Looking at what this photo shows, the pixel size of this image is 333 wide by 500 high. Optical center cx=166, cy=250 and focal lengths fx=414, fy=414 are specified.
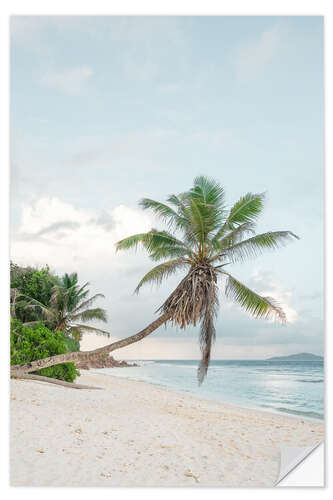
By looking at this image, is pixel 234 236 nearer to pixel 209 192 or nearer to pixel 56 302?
pixel 209 192

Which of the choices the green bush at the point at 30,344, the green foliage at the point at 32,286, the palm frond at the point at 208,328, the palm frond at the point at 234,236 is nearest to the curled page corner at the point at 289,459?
the palm frond at the point at 208,328

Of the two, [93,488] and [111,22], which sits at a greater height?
[111,22]

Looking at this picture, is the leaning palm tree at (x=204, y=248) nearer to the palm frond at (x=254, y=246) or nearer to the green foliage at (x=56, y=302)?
the palm frond at (x=254, y=246)

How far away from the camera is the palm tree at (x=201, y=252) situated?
507 cm

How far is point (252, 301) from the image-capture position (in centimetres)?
523

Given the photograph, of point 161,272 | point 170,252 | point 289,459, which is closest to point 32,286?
point 161,272

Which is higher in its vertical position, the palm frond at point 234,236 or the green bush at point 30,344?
the palm frond at point 234,236

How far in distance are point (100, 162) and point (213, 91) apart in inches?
76.0

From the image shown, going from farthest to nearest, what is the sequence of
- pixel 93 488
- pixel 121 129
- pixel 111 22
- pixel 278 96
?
pixel 121 129 < pixel 278 96 < pixel 111 22 < pixel 93 488

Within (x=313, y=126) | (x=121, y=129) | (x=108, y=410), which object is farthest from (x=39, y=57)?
(x=108, y=410)

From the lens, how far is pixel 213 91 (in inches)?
220

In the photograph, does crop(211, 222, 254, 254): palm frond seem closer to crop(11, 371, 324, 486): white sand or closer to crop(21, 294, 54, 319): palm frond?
crop(11, 371, 324, 486): white sand
